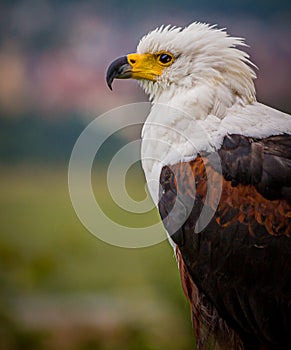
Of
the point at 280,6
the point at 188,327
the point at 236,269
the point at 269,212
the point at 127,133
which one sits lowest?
the point at 188,327

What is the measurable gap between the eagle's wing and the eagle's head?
0.19 metres

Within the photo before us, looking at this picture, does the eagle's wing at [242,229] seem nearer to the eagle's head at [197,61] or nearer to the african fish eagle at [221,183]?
the african fish eagle at [221,183]

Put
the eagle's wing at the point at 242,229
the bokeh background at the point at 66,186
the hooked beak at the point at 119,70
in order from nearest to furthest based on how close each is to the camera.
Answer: the eagle's wing at the point at 242,229
the hooked beak at the point at 119,70
the bokeh background at the point at 66,186

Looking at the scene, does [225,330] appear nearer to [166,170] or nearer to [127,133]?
[166,170]

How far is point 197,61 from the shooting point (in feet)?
5.40

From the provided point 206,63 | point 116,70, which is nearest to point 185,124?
point 206,63

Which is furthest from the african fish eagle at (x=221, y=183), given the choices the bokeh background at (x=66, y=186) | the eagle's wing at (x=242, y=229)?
the bokeh background at (x=66, y=186)

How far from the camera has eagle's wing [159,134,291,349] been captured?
4.88ft

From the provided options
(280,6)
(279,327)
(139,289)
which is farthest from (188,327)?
(280,6)

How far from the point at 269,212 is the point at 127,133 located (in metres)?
1.11

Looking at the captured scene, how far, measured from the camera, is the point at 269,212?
4.85 feet

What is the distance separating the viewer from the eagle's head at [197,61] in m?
1.64

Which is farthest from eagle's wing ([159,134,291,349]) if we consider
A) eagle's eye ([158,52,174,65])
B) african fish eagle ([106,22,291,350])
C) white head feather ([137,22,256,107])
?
eagle's eye ([158,52,174,65])

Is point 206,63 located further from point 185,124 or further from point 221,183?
point 221,183
